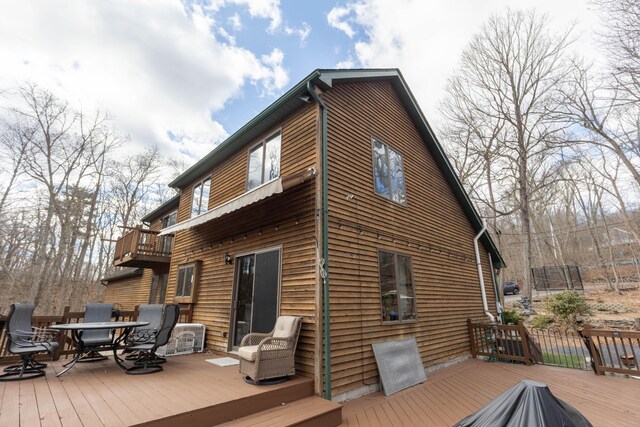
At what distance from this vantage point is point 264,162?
23.6 feet

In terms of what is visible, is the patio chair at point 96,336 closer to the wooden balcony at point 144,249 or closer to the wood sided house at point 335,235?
the wood sided house at point 335,235

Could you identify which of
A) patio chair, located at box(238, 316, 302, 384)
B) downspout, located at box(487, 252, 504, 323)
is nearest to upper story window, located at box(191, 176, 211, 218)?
patio chair, located at box(238, 316, 302, 384)

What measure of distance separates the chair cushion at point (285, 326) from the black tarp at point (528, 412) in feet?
10.2

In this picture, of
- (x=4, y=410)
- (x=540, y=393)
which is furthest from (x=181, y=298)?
(x=540, y=393)

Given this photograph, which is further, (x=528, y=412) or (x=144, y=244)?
(x=144, y=244)

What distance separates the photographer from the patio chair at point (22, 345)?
174 inches

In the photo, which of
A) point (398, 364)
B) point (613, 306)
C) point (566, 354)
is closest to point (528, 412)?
point (398, 364)

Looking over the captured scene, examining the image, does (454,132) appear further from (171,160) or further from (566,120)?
(171,160)

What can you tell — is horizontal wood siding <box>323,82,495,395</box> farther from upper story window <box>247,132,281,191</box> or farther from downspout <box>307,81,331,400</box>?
upper story window <box>247,132,281,191</box>

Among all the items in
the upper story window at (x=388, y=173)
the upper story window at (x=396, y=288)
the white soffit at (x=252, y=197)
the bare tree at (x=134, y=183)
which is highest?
the bare tree at (x=134, y=183)

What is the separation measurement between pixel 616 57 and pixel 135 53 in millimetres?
16031

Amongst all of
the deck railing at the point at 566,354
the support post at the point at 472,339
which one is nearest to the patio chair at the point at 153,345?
the support post at the point at 472,339

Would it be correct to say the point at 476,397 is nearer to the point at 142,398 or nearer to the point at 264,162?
the point at 142,398

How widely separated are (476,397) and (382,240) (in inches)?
132
